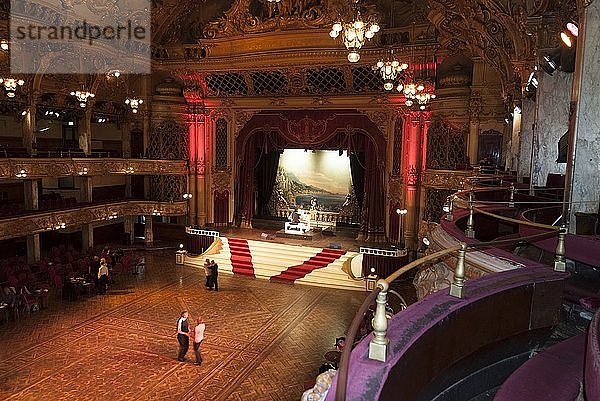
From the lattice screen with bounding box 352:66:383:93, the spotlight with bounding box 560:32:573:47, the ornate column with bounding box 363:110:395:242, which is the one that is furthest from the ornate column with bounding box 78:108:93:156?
the spotlight with bounding box 560:32:573:47

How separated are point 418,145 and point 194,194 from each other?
1226 centimetres

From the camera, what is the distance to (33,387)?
10.2 metres

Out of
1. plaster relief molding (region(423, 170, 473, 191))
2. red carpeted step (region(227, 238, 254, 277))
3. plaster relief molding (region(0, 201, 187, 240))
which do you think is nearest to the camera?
plaster relief molding (region(0, 201, 187, 240))

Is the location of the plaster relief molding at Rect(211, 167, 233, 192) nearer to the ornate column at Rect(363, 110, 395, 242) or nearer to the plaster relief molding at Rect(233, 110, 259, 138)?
the plaster relief molding at Rect(233, 110, 259, 138)

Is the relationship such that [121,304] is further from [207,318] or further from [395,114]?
[395,114]

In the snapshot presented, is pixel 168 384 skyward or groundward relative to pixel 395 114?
groundward

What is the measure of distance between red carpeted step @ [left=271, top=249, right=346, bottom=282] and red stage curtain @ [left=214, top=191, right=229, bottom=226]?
7330 mm

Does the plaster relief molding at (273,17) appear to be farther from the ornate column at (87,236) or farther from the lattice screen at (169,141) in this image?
the ornate column at (87,236)

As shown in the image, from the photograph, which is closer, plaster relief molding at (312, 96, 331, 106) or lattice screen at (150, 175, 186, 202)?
plaster relief molding at (312, 96, 331, 106)

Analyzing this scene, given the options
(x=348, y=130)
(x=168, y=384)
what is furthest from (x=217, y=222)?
(x=168, y=384)

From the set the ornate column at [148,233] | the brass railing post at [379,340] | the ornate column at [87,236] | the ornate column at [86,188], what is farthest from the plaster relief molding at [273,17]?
the brass railing post at [379,340]

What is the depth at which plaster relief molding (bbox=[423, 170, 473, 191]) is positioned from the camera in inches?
716

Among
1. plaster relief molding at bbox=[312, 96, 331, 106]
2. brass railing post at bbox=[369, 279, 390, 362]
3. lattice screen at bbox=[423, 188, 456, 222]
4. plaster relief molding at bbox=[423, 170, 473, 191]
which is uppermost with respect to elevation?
plaster relief molding at bbox=[312, 96, 331, 106]

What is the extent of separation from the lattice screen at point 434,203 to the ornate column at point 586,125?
44.7ft
